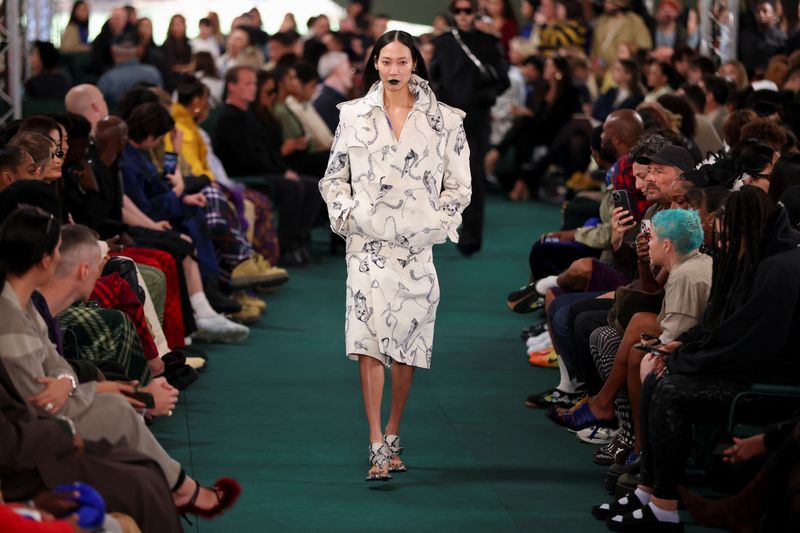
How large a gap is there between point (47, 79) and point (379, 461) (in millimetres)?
8125

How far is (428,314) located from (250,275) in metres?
3.32

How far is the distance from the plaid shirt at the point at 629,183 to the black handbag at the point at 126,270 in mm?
1986

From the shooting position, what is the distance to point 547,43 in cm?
1479

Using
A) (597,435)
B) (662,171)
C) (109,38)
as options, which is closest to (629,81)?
(109,38)

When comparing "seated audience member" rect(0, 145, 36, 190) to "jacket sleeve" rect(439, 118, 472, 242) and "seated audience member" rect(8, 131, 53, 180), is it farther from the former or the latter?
"jacket sleeve" rect(439, 118, 472, 242)

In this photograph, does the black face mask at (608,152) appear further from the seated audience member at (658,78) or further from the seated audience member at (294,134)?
the seated audience member at (658,78)

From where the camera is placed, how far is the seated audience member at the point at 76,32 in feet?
51.4

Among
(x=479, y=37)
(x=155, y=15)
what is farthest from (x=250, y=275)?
(x=155, y=15)

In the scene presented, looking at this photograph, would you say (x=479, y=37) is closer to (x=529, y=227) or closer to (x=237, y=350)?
(x=529, y=227)

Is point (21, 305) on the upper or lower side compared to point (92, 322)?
upper

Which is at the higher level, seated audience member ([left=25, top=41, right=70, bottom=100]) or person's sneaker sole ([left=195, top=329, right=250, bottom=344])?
seated audience member ([left=25, top=41, right=70, bottom=100])

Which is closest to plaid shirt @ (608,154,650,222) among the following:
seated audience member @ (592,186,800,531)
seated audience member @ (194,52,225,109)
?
seated audience member @ (592,186,800,531)

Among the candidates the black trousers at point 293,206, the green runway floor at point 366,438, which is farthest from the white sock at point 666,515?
the black trousers at point 293,206

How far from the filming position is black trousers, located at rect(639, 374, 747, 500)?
170 inches
